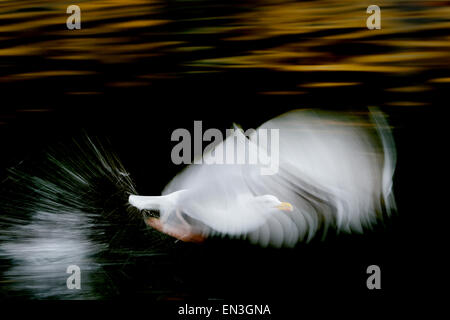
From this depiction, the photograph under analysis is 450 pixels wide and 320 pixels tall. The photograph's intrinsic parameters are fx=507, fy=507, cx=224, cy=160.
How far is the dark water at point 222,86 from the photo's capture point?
141 cm

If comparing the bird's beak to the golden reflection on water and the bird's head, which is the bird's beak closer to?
the bird's head

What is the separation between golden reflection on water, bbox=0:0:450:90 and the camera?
4.62 feet

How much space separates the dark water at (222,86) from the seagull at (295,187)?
37 mm

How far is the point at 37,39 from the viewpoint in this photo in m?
1.50

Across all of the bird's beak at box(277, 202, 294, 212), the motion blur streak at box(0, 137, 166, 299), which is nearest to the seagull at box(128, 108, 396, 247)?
the bird's beak at box(277, 202, 294, 212)

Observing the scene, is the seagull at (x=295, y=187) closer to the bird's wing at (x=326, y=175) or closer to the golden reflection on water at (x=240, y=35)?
the bird's wing at (x=326, y=175)

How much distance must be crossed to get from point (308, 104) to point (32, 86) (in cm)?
81

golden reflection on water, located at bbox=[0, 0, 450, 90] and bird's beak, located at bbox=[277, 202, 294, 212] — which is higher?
golden reflection on water, located at bbox=[0, 0, 450, 90]

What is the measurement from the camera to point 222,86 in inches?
56.9

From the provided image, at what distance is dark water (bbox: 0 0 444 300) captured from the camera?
1.41 meters

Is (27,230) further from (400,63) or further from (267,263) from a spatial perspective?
(400,63)

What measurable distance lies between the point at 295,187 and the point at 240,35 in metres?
0.47

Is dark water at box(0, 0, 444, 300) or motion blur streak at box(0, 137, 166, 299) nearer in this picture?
dark water at box(0, 0, 444, 300)

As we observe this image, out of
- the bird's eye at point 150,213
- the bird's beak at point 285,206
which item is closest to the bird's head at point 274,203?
the bird's beak at point 285,206
